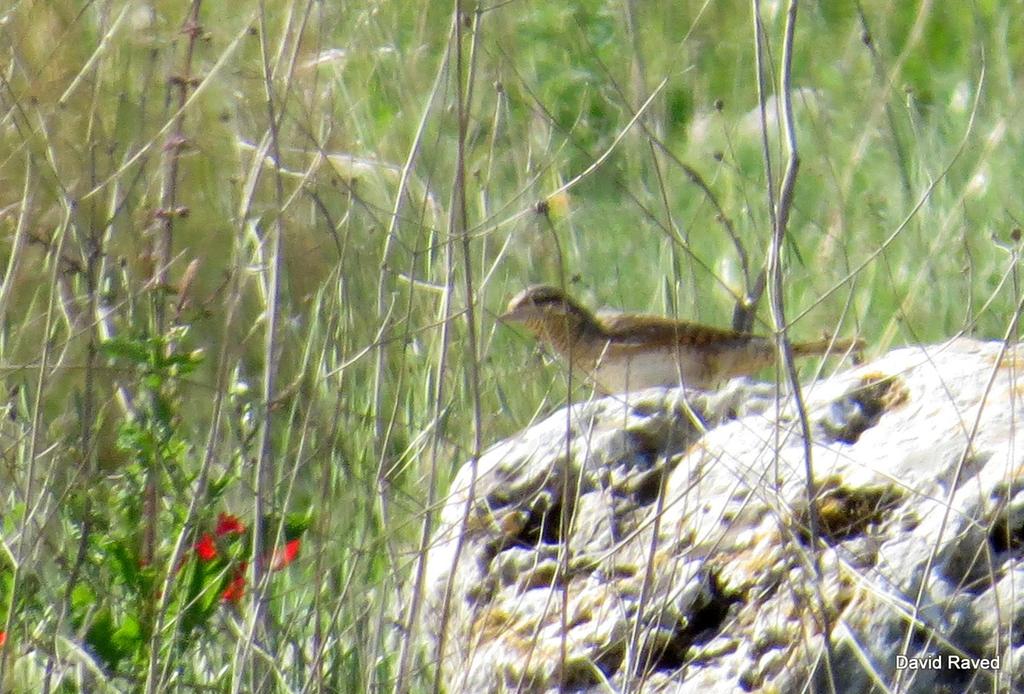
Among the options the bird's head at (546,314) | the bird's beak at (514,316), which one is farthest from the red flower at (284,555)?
the bird's beak at (514,316)

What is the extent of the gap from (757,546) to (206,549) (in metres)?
1.06

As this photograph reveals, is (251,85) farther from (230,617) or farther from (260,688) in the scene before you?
(260,688)

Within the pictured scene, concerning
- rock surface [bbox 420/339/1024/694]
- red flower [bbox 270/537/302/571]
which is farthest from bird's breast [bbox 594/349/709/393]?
red flower [bbox 270/537/302/571]

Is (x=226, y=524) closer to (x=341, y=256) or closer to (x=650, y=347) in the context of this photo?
(x=341, y=256)

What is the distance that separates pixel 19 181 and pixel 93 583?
2.98 meters

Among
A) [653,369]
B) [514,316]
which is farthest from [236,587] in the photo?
[653,369]

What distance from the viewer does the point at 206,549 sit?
2.87m

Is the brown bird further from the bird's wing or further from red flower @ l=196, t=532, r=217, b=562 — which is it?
red flower @ l=196, t=532, r=217, b=562

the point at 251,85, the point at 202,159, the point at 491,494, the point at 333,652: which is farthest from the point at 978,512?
the point at 202,159

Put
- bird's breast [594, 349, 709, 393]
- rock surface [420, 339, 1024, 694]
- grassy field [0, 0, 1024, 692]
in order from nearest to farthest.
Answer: rock surface [420, 339, 1024, 694], grassy field [0, 0, 1024, 692], bird's breast [594, 349, 709, 393]

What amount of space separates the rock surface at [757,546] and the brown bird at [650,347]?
1347 mm

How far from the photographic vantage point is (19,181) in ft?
18.3

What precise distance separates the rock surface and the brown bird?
135cm

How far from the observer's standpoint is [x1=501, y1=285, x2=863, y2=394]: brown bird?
4781 mm
